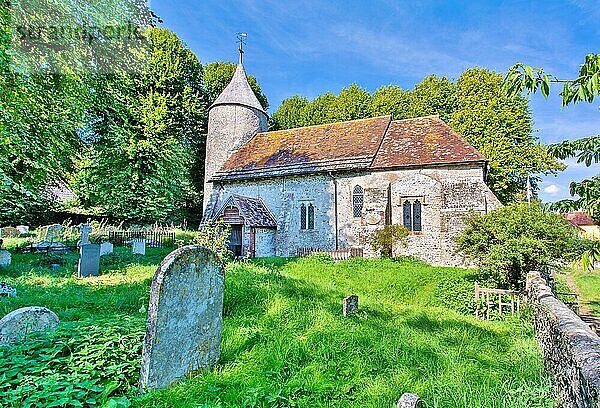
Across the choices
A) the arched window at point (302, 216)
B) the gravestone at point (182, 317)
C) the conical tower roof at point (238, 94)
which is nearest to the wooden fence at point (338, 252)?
the arched window at point (302, 216)

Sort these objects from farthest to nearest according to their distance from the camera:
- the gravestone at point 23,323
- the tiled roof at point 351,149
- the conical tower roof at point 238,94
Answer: the conical tower roof at point 238,94 < the tiled roof at point 351,149 < the gravestone at point 23,323

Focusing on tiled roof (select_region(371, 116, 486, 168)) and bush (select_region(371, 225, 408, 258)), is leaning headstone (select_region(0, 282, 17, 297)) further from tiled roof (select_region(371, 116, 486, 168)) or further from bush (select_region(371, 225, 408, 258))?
tiled roof (select_region(371, 116, 486, 168))

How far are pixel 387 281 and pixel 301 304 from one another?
6501 mm

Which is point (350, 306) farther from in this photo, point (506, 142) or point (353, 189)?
point (506, 142)

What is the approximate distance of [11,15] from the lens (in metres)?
10.2

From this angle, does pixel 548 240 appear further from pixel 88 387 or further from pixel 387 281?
pixel 88 387

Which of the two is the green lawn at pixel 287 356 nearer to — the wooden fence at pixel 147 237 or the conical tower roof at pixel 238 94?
the wooden fence at pixel 147 237

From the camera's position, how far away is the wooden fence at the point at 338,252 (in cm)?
2006

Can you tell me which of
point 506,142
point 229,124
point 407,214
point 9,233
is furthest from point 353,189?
point 9,233

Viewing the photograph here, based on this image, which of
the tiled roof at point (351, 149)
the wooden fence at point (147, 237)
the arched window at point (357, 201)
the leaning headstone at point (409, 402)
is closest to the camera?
the leaning headstone at point (409, 402)

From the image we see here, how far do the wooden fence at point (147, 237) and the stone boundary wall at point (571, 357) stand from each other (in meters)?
22.6

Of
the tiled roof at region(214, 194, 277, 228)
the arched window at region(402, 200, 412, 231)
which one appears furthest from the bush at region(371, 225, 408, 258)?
the tiled roof at region(214, 194, 277, 228)

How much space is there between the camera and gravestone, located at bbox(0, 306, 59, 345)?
5199mm

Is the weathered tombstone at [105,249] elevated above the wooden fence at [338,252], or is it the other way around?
the weathered tombstone at [105,249]
